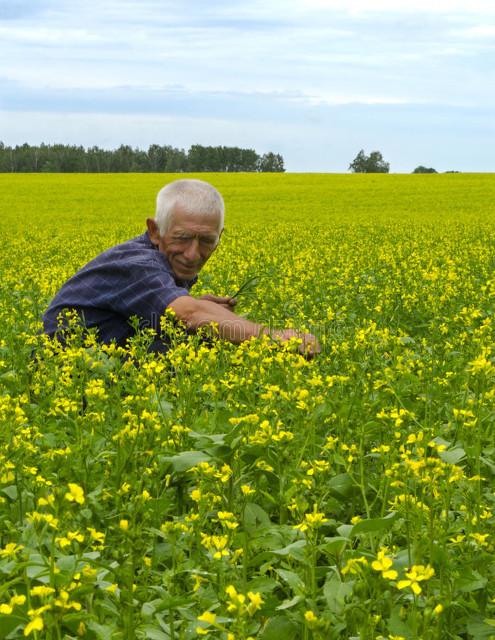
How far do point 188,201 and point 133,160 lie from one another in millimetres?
95195

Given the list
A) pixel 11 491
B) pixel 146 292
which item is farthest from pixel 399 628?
pixel 146 292

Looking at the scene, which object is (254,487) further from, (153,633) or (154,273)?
(154,273)

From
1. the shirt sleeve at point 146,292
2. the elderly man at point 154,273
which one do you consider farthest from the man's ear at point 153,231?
the shirt sleeve at point 146,292

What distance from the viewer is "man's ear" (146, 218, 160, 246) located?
5.42 metres

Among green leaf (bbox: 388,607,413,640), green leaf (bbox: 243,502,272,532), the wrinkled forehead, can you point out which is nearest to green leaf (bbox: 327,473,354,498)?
green leaf (bbox: 243,502,272,532)

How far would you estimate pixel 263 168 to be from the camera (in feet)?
299

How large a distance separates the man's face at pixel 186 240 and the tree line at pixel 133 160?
82051 mm

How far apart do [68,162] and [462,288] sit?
297 feet

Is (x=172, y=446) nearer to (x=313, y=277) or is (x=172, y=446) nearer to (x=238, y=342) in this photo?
(x=238, y=342)

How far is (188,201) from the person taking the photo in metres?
5.20

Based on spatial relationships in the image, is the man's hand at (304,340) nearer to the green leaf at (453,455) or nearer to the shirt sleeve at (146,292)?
the shirt sleeve at (146,292)

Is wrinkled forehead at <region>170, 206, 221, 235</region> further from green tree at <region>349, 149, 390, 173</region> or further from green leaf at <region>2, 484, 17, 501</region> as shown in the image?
green tree at <region>349, 149, 390, 173</region>

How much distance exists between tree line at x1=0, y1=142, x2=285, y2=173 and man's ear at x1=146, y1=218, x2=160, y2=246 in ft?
269

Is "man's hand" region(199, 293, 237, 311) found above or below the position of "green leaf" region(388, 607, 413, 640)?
above
